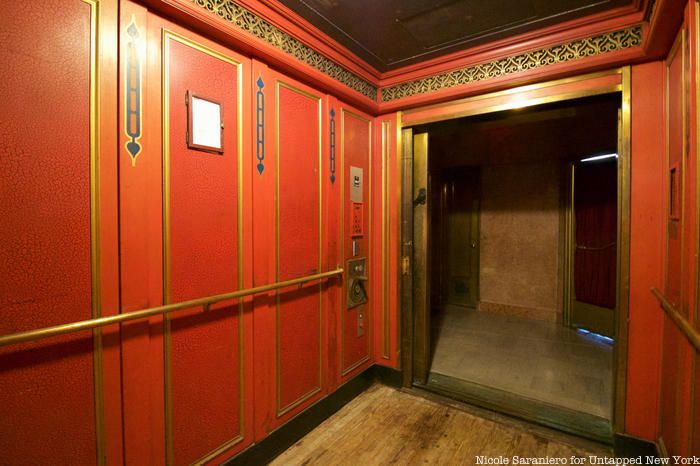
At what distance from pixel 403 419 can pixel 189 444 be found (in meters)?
1.48

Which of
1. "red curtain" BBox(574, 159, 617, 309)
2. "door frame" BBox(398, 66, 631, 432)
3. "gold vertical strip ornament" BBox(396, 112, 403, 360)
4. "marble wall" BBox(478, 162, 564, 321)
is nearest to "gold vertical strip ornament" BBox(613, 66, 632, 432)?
"door frame" BBox(398, 66, 631, 432)

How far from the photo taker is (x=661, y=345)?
192cm

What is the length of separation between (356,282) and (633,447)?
2.03 metres

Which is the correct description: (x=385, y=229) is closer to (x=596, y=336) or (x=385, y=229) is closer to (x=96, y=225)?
(x=96, y=225)

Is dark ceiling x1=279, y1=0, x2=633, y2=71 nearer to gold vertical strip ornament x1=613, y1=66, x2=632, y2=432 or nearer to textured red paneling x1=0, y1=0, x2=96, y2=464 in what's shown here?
gold vertical strip ornament x1=613, y1=66, x2=632, y2=432

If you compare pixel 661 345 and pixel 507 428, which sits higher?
pixel 661 345

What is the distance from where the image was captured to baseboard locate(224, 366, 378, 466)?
1.89m

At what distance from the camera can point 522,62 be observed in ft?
7.39

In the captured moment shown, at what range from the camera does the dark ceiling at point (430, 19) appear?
1.89 metres

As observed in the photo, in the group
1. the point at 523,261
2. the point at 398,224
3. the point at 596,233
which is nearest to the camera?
the point at 398,224

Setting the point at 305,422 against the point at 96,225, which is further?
the point at 305,422

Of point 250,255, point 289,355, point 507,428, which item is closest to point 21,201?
point 250,255

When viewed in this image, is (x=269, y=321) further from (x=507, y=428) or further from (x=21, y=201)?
(x=507, y=428)

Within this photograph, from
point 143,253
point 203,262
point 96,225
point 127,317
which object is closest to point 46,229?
point 96,225
